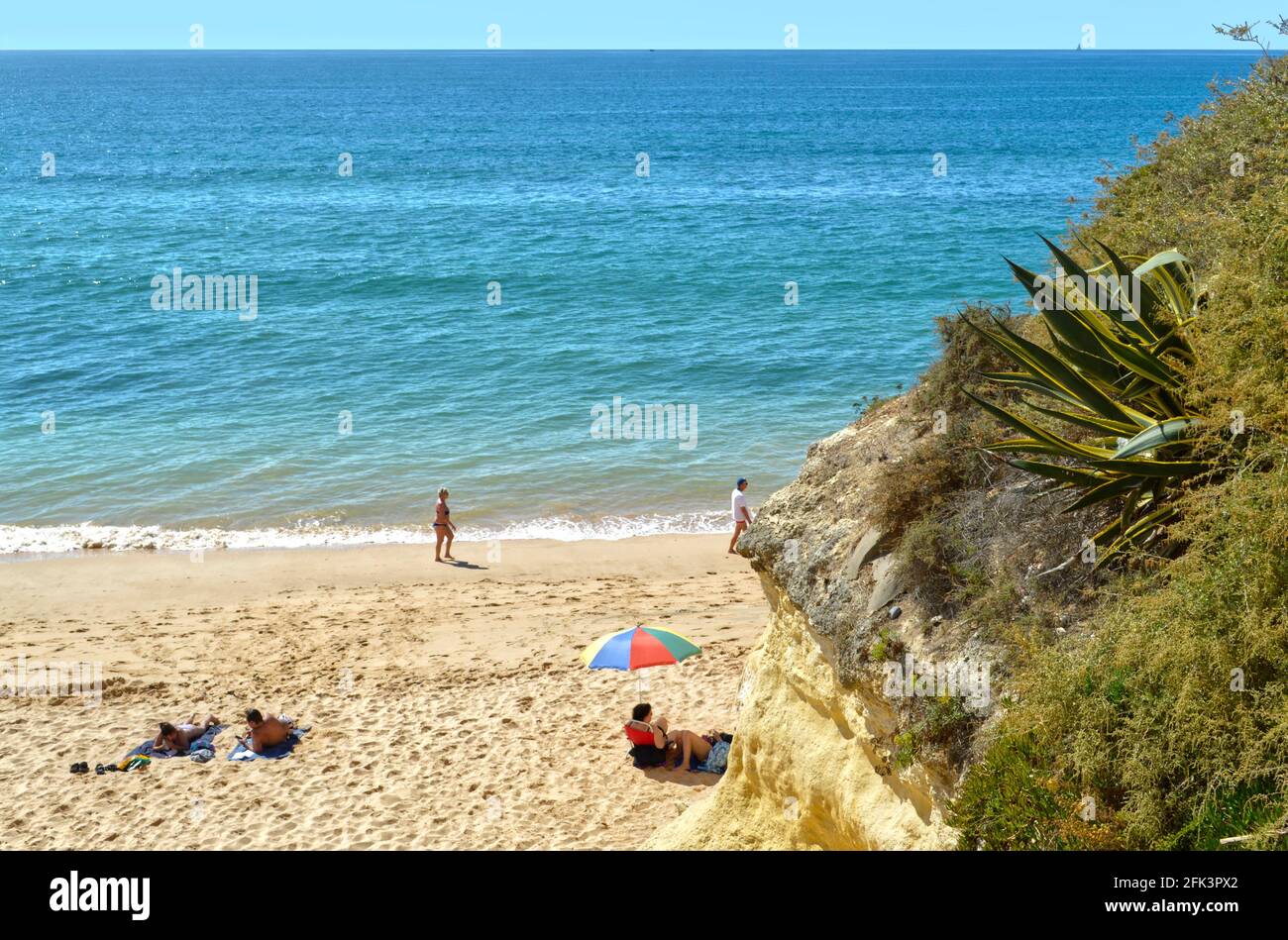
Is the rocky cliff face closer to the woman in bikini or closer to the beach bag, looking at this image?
the beach bag

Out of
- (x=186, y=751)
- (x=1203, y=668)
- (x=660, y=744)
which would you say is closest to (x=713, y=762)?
(x=660, y=744)

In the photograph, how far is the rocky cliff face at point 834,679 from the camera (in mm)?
5513

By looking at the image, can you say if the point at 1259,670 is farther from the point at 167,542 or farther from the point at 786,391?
the point at 786,391

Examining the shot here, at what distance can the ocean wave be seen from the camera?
61.9ft

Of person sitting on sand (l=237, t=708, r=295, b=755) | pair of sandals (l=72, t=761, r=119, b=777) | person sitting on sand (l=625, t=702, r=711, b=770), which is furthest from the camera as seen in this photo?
person sitting on sand (l=237, t=708, r=295, b=755)

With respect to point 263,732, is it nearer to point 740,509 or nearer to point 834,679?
point 834,679

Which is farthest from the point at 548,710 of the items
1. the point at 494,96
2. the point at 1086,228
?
the point at 494,96

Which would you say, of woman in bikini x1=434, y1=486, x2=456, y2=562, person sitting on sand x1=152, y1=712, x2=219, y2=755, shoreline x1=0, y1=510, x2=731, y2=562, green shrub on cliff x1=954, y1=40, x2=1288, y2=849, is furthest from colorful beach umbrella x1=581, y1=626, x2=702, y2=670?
green shrub on cliff x1=954, y1=40, x2=1288, y2=849

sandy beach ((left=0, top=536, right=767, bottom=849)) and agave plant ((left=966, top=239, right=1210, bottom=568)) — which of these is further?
sandy beach ((left=0, top=536, right=767, bottom=849))

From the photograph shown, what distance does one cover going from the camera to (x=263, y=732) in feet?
38.2

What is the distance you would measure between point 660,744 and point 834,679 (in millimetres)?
5201

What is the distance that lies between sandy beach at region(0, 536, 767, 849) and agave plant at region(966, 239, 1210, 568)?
234 inches

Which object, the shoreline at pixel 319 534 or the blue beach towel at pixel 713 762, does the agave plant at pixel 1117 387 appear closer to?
the blue beach towel at pixel 713 762

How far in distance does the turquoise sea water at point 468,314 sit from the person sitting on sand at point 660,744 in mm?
5679
